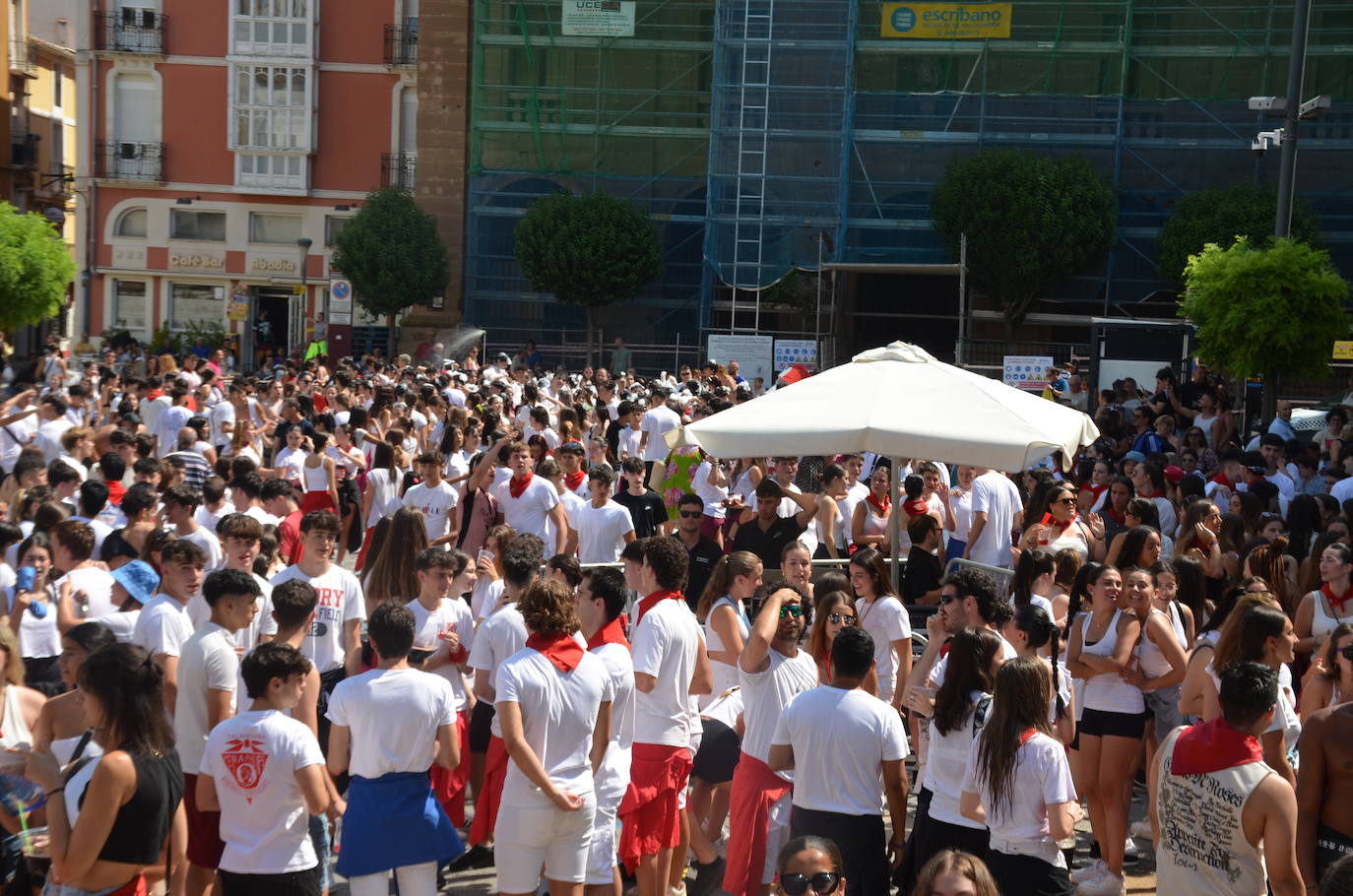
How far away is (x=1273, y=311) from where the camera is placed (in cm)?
1491

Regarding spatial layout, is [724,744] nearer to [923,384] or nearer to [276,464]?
[923,384]

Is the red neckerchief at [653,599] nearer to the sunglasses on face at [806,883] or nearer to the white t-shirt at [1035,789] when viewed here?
the white t-shirt at [1035,789]

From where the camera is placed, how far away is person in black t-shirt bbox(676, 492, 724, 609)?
9156 mm

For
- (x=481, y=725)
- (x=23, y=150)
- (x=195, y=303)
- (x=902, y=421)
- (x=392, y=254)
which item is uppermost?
(x=23, y=150)

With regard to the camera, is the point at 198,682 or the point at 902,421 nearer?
the point at 198,682

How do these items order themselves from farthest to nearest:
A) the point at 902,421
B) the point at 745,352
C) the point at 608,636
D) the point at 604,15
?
the point at 604,15 → the point at 745,352 → the point at 902,421 → the point at 608,636

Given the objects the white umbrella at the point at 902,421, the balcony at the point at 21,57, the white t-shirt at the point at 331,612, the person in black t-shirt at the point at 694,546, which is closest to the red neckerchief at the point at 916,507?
the white umbrella at the point at 902,421

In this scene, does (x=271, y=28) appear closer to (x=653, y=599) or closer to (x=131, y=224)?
(x=131, y=224)

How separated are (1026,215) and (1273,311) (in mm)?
12776

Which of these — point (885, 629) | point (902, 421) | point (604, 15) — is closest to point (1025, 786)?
point (885, 629)

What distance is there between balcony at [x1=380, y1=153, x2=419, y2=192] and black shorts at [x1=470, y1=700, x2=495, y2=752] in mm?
32813

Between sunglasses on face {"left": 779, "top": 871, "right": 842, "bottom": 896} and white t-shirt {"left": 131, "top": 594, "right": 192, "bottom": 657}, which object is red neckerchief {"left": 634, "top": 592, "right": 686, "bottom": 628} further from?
sunglasses on face {"left": 779, "top": 871, "right": 842, "bottom": 896}

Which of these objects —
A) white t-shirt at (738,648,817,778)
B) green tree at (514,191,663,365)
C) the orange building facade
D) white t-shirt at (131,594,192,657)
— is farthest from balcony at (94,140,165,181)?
white t-shirt at (738,648,817,778)

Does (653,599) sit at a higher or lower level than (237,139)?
lower
